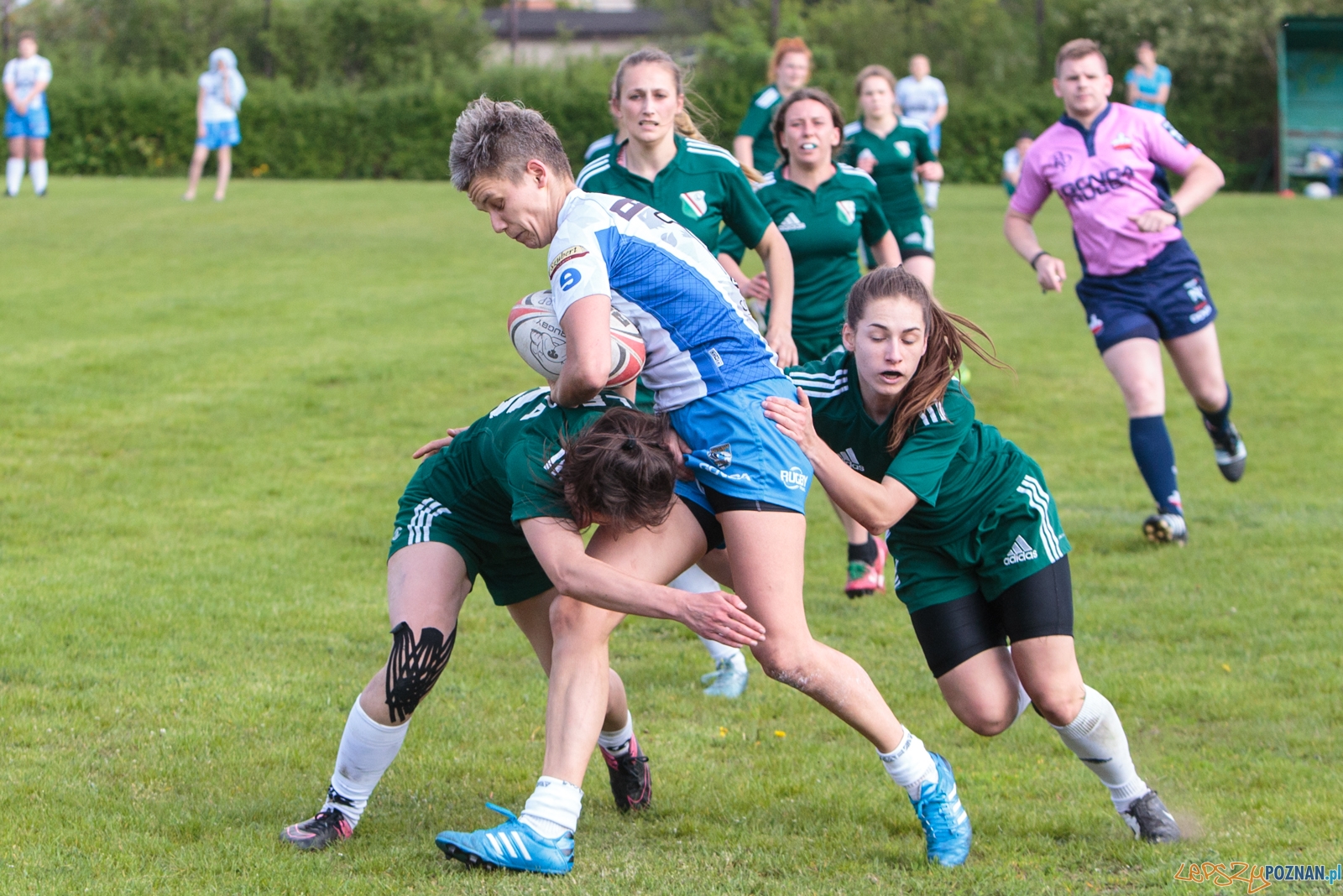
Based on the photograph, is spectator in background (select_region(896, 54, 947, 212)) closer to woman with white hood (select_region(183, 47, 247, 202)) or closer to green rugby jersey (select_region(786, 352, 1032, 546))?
woman with white hood (select_region(183, 47, 247, 202))

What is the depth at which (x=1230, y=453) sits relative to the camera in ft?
25.5

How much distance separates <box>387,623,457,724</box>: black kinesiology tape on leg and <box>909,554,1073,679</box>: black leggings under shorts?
1395mm

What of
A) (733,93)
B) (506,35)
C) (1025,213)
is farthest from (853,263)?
(506,35)

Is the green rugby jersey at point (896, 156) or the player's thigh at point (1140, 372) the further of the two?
the green rugby jersey at point (896, 156)

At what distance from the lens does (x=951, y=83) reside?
39.3m

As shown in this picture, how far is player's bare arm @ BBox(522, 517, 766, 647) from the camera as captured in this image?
3.19m

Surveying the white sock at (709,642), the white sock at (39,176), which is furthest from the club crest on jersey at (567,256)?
the white sock at (39,176)

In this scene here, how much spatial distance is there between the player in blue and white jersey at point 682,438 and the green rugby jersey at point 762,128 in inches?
234

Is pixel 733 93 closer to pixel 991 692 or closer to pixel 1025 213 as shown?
pixel 1025 213

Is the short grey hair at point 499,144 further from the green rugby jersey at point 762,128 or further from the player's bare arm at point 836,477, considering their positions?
the green rugby jersey at point 762,128

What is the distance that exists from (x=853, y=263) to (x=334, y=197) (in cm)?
1808

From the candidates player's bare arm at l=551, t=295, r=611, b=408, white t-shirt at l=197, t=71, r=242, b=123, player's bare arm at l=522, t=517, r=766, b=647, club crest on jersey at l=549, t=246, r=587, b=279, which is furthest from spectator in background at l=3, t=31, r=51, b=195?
player's bare arm at l=522, t=517, r=766, b=647

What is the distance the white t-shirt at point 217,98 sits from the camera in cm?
2120

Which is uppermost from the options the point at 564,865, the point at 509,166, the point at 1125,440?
the point at 509,166
